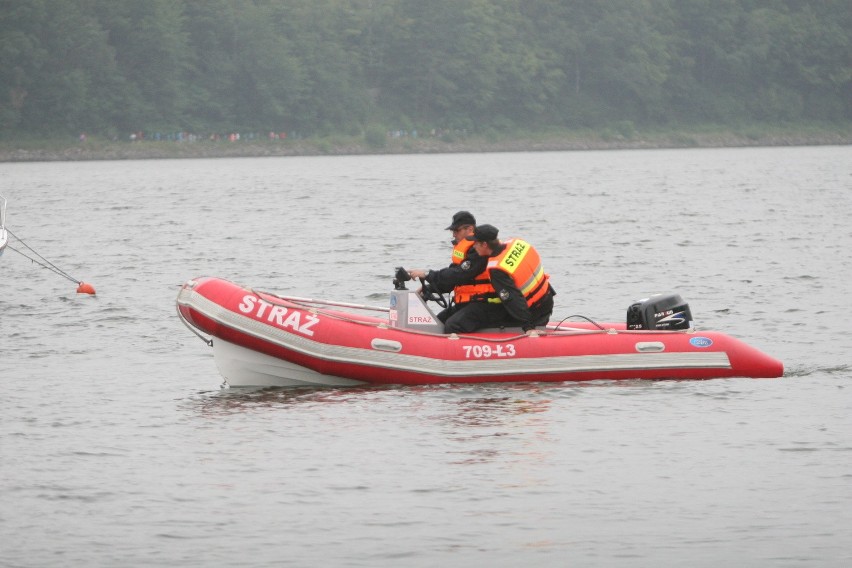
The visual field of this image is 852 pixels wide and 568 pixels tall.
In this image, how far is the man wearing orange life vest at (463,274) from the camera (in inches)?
479

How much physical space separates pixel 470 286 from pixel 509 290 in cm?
40

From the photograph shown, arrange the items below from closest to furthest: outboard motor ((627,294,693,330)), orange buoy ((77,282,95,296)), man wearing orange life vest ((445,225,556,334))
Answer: man wearing orange life vest ((445,225,556,334)) < outboard motor ((627,294,693,330)) < orange buoy ((77,282,95,296))

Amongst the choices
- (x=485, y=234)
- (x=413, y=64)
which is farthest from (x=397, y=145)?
(x=485, y=234)

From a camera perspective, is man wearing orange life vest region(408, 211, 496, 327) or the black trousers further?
the black trousers

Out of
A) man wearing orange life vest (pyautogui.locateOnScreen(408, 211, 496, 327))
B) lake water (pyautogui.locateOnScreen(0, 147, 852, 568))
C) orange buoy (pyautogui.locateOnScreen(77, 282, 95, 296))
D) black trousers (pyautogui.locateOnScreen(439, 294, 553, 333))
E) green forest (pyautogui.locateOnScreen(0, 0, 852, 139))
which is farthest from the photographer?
green forest (pyautogui.locateOnScreen(0, 0, 852, 139))

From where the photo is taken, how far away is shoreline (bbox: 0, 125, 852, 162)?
79562 mm

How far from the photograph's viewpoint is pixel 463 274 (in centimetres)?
1217

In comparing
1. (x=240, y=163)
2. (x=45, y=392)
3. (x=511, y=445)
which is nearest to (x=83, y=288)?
(x=45, y=392)

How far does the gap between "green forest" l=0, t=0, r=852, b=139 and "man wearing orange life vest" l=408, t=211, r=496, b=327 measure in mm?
70417

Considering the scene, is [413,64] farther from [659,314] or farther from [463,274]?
[463,274]

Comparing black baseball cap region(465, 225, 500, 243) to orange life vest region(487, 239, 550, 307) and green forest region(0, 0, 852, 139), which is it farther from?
green forest region(0, 0, 852, 139)

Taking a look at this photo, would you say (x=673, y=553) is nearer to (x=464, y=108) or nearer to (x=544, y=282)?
(x=544, y=282)

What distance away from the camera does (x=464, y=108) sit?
95312 mm

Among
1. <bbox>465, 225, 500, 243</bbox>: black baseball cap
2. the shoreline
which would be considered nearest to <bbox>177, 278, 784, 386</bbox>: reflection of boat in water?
<bbox>465, 225, 500, 243</bbox>: black baseball cap
